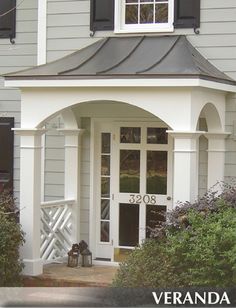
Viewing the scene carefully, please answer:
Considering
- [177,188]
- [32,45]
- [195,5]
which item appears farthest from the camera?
[32,45]

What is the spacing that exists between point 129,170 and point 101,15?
2.46 metres

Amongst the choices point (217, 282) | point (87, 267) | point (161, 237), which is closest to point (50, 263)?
point (87, 267)

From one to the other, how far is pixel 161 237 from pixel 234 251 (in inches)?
48.4

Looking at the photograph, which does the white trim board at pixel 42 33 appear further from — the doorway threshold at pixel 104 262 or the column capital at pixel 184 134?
the doorway threshold at pixel 104 262

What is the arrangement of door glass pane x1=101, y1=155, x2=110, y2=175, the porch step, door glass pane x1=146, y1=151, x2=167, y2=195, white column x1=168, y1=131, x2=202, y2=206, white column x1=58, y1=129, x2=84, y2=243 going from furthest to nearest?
1. door glass pane x1=101, y1=155, x2=110, y2=175
2. white column x1=58, y1=129, x2=84, y2=243
3. door glass pane x1=146, y1=151, x2=167, y2=195
4. the porch step
5. white column x1=168, y1=131, x2=202, y2=206

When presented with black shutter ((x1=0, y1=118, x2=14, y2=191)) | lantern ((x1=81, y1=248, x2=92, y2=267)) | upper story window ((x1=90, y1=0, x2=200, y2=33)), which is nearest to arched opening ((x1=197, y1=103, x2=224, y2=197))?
upper story window ((x1=90, y1=0, x2=200, y2=33))

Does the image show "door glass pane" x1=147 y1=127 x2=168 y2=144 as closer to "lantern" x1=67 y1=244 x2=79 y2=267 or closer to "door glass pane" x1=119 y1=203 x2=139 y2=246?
"door glass pane" x1=119 y1=203 x2=139 y2=246

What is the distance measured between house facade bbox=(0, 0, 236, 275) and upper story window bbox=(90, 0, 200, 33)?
2 cm

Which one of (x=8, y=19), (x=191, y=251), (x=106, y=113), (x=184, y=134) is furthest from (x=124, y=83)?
(x=8, y=19)

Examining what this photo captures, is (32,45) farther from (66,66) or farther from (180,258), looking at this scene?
(180,258)

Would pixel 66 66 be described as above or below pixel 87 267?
above

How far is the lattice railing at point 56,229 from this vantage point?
1134 cm

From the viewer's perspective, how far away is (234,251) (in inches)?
330

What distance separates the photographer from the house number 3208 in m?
11.6
